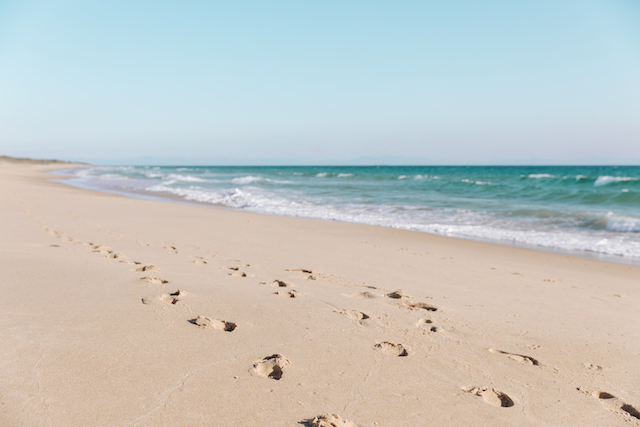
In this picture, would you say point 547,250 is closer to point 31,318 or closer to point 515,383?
point 515,383

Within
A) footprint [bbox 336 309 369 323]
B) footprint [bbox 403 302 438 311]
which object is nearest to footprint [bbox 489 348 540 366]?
footprint [bbox 403 302 438 311]

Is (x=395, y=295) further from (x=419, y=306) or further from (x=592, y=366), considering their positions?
(x=592, y=366)

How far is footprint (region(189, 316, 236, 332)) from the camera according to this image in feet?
9.28

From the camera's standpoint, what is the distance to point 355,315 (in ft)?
10.8

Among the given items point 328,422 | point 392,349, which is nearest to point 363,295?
point 392,349

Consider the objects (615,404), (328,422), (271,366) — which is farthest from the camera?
(271,366)

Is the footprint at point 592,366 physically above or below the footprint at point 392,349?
below

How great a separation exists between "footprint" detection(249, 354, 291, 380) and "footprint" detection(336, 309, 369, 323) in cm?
94

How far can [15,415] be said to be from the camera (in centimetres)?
174

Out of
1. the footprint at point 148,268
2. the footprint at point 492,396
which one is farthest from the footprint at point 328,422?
the footprint at point 148,268

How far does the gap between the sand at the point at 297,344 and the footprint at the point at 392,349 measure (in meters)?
0.01

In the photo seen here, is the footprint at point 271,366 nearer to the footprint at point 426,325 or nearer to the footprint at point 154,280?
the footprint at point 426,325

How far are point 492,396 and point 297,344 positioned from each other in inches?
48.3

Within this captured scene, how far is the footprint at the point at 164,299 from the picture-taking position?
10.5 ft
